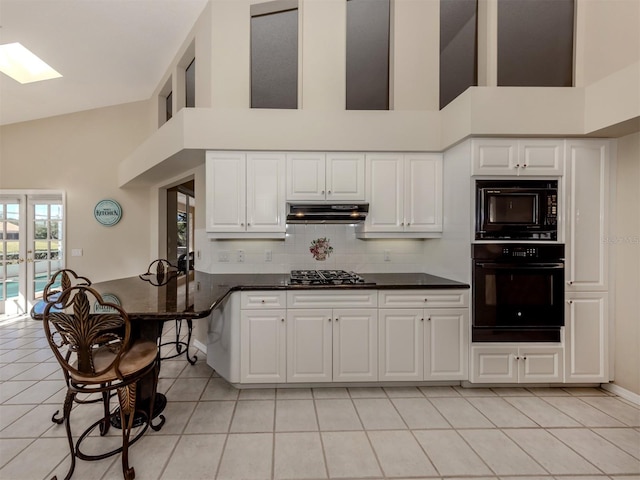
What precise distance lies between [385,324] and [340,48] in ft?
8.91

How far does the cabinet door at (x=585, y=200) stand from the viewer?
250cm

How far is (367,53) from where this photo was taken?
364cm

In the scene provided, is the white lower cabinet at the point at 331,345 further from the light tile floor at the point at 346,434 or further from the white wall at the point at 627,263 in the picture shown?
the white wall at the point at 627,263

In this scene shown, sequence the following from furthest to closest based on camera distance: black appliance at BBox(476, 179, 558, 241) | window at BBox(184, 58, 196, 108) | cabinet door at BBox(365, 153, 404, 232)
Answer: window at BBox(184, 58, 196, 108) → cabinet door at BBox(365, 153, 404, 232) → black appliance at BBox(476, 179, 558, 241)

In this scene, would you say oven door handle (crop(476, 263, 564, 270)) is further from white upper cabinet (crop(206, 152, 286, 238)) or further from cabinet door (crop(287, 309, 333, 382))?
white upper cabinet (crop(206, 152, 286, 238))

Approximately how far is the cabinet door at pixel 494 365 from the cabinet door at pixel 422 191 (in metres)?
1.20

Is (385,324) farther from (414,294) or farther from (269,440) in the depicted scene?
(269,440)

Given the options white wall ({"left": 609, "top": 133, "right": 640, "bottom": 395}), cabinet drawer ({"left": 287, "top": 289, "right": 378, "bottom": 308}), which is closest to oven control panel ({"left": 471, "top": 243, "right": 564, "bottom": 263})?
white wall ({"left": 609, "top": 133, "right": 640, "bottom": 395})

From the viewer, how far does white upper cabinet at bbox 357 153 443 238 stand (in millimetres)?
2922

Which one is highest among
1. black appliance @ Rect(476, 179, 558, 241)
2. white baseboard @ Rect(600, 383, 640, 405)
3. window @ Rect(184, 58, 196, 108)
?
window @ Rect(184, 58, 196, 108)

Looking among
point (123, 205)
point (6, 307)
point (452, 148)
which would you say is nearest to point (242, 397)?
point (452, 148)

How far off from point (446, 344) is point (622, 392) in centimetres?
147

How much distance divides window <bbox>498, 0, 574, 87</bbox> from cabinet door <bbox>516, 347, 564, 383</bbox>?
2.51 m

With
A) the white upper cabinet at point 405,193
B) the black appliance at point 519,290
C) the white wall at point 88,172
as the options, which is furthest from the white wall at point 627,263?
the white wall at point 88,172
